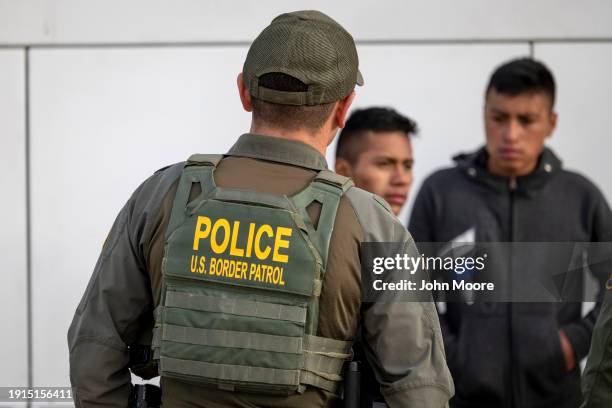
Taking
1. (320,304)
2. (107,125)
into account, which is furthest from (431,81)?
(320,304)

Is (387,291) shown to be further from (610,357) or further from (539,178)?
(539,178)

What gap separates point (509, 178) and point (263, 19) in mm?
1131

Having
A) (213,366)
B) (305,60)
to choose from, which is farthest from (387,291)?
(305,60)

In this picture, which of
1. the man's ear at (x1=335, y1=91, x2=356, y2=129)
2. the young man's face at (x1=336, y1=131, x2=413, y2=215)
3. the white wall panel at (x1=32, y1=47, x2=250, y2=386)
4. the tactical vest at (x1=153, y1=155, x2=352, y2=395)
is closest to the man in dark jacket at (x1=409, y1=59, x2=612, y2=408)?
the young man's face at (x1=336, y1=131, x2=413, y2=215)

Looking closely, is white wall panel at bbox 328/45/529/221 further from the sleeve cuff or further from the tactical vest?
the sleeve cuff

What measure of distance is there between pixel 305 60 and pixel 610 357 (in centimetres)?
99

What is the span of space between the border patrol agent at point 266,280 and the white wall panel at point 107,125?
1648 mm

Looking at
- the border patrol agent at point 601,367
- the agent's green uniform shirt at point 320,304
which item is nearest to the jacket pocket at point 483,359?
the border patrol agent at point 601,367

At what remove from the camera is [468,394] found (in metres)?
3.68

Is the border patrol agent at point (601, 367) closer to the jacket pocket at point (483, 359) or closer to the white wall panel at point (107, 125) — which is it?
the jacket pocket at point (483, 359)

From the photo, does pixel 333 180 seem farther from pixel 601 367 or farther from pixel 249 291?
pixel 601 367

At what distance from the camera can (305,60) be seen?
2.09m

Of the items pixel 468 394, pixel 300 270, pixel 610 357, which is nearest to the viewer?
pixel 300 270

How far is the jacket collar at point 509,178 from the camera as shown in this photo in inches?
148
